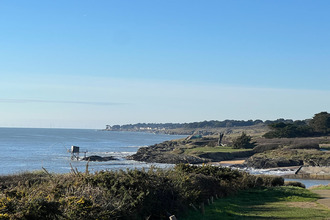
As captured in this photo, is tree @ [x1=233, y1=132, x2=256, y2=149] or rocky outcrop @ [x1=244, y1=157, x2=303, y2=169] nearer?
rocky outcrop @ [x1=244, y1=157, x2=303, y2=169]

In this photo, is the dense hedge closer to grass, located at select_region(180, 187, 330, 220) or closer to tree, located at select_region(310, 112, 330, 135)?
grass, located at select_region(180, 187, 330, 220)

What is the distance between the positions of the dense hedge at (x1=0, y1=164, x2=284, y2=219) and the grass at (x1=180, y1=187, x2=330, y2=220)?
93 centimetres

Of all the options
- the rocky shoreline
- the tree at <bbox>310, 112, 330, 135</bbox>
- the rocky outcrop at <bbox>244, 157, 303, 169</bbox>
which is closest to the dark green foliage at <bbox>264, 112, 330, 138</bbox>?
the tree at <bbox>310, 112, 330, 135</bbox>

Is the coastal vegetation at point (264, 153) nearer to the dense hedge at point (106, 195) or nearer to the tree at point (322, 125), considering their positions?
the tree at point (322, 125)

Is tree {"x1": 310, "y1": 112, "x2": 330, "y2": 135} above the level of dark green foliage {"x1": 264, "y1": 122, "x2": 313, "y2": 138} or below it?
above

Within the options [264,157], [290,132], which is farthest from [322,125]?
[264,157]

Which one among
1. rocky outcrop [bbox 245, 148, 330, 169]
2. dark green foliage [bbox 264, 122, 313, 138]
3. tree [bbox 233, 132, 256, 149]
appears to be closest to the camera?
rocky outcrop [bbox 245, 148, 330, 169]

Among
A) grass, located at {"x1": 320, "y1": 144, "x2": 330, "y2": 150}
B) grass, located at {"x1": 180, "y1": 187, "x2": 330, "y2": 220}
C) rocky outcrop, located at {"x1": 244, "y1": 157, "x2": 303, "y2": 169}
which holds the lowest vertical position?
rocky outcrop, located at {"x1": 244, "y1": 157, "x2": 303, "y2": 169}

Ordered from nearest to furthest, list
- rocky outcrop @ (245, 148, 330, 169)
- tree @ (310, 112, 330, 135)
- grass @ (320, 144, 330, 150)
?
rocky outcrop @ (245, 148, 330, 169)
grass @ (320, 144, 330, 150)
tree @ (310, 112, 330, 135)

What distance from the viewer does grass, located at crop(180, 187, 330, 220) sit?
1788cm

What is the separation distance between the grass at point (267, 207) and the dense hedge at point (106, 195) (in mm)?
926

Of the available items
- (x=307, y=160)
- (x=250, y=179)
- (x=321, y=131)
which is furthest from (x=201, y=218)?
(x=321, y=131)

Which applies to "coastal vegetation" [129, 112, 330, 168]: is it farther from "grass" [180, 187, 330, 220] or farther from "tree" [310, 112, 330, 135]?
"grass" [180, 187, 330, 220]

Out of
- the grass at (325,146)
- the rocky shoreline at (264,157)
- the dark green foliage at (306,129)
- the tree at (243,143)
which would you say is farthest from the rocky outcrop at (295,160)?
the dark green foliage at (306,129)
